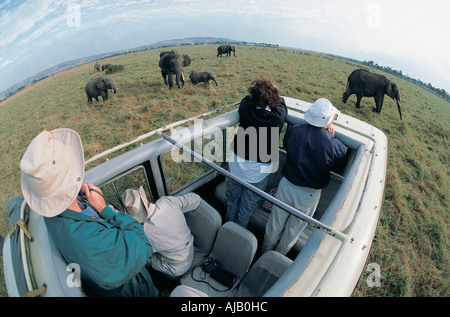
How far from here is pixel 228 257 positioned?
209cm

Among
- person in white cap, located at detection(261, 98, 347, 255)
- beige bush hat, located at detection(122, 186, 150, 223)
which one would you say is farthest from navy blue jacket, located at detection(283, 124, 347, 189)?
beige bush hat, located at detection(122, 186, 150, 223)

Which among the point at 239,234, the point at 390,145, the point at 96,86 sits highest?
the point at 239,234

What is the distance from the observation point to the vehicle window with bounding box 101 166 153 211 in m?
2.21

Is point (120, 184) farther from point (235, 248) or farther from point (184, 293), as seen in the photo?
point (184, 293)

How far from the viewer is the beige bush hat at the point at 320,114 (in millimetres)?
2154

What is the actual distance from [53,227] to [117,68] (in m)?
22.7

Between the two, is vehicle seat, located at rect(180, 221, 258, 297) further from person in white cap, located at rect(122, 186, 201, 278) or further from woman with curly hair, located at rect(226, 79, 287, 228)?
woman with curly hair, located at rect(226, 79, 287, 228)

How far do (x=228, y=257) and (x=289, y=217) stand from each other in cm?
82

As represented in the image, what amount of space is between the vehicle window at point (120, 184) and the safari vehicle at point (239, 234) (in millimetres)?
11

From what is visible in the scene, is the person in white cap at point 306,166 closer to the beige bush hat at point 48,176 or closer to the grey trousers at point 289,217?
the grey trousers at point 289,217

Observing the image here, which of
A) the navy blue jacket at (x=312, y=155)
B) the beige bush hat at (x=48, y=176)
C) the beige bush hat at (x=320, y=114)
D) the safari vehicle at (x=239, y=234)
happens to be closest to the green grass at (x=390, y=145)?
the safari vehicle at (x=239, y=234)

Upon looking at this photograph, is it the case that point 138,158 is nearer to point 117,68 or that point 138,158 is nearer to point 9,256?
point 9,256

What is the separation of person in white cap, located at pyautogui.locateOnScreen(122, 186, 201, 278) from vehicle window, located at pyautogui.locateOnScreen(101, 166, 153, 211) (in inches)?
22.9

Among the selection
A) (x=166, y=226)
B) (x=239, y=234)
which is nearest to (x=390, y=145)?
(x=239, y=234)
